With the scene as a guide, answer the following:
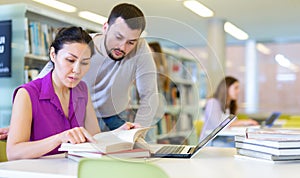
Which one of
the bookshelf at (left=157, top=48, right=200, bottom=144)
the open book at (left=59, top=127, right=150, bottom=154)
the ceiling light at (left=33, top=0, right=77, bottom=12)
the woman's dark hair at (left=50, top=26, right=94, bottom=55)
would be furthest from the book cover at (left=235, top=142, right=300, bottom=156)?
the ceiling light at (left=33, top=0, right=77, bottom=12)

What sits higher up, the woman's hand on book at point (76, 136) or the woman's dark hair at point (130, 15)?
the woman's dark hair at point (130, 15)

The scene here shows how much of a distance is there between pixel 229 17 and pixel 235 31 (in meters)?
1.07

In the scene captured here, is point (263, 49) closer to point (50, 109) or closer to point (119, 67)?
point (119, 67)

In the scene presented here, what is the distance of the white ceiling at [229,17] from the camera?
1.88 meters

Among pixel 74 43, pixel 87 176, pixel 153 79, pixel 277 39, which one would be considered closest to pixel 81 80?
pixel 74 43

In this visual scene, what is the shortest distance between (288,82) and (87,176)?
6.66 m

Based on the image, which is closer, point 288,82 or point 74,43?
point 74,43

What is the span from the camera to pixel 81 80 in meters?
1.83

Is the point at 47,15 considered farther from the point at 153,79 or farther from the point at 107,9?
the point at 153,79

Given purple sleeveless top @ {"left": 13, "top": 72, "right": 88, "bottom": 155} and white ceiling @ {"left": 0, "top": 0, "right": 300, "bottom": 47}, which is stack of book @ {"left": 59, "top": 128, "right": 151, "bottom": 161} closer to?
purple sleeveless top @ {"left": 13, "top": 72, "right": 88, "bottom": 155}

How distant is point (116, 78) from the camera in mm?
1841

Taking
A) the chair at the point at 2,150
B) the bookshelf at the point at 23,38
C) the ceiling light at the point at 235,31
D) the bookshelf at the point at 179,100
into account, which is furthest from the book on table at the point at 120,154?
the ceiling light at the point at 235,31

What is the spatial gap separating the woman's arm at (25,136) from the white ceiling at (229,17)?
0.56 metres

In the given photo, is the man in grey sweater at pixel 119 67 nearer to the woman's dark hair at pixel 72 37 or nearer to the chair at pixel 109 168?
the woman's dark hair at pixel 72 37
